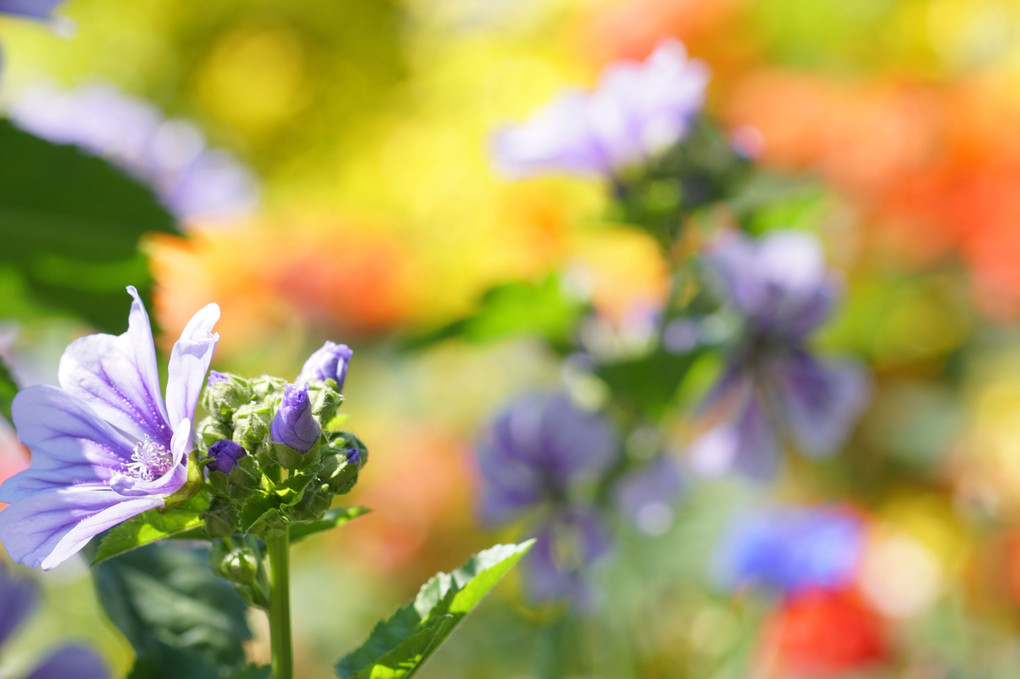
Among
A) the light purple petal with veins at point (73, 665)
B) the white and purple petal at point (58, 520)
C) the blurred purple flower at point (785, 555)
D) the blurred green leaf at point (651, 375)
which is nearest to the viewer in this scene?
the white and purple petal at point (58, 520)

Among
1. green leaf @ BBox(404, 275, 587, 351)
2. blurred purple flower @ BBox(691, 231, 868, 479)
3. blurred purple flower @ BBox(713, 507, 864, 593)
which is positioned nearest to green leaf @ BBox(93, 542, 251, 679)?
green leaf @ BBox(404, 275, 587, 351)

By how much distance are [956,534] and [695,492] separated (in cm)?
57

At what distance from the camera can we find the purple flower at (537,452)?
1.82 ft

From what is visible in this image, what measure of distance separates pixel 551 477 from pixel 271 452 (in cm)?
31

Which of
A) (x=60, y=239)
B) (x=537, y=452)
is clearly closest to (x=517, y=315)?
(x=537, y=452)

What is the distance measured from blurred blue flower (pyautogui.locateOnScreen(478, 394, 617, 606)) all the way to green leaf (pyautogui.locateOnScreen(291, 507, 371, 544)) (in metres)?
0.25

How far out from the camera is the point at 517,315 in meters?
0.55

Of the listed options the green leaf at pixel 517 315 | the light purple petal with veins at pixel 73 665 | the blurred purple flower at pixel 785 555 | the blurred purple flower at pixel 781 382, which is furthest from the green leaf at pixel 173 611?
the blurred purple flower at pixel 785 555

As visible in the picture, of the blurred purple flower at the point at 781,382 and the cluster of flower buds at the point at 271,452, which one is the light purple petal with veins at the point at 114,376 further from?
the blurred purple flower at the point at 781,382

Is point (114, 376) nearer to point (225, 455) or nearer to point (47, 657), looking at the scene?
point (225, 455)

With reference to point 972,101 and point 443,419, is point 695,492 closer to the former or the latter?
point 443,419

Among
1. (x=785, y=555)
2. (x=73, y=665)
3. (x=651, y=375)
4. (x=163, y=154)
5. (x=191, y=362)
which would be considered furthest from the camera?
(x=163, y=154)

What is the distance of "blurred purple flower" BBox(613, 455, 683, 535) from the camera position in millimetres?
583

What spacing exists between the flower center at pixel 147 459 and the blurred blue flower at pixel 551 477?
0.87 feet
